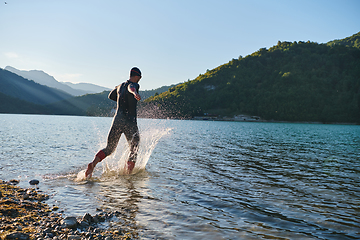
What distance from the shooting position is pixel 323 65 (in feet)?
566

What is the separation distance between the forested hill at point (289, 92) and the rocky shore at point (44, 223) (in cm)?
14151

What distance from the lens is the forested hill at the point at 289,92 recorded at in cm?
15100

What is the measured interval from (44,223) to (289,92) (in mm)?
175811

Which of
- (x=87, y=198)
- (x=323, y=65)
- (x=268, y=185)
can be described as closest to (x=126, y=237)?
(x=87, y=198)

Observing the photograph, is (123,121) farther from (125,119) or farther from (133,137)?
(133,137)

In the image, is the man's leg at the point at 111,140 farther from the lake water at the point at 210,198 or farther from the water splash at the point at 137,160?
the lake water at the point at 210,198

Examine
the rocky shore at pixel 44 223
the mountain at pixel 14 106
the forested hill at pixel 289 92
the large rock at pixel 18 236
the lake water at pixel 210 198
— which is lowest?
the lake water at pixel 210 198

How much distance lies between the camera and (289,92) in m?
160

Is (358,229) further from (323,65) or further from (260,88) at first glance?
(323,65)

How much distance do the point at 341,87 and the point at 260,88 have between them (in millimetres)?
52729

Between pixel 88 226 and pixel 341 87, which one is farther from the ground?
pixel 341 87

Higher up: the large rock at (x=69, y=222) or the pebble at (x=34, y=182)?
the large rock at (x=69, y=222)

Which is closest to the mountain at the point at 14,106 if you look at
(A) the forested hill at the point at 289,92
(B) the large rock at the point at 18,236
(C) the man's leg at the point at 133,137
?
(A) the forested hill at the point at 289,92

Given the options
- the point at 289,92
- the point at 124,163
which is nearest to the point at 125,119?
the point at 124,163
